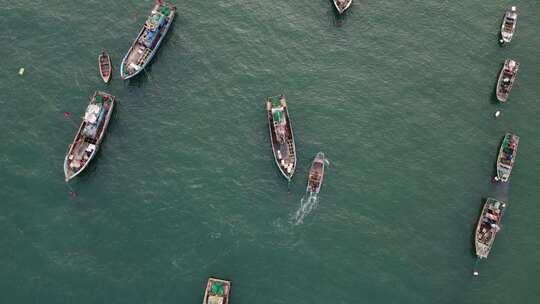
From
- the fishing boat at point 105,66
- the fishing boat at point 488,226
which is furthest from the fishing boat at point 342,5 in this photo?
the fishing boat at point 488,226

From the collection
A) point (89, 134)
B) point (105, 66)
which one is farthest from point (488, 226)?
point (105, 66)

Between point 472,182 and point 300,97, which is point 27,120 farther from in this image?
point 472,182

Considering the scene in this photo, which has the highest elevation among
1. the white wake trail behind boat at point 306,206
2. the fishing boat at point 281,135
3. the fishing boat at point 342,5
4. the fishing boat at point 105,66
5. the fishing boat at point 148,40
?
the fishing boat at point 342,5

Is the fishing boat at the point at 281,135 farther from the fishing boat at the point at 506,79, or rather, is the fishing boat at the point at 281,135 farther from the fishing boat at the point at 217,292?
the fishing boat at the point at 506,79

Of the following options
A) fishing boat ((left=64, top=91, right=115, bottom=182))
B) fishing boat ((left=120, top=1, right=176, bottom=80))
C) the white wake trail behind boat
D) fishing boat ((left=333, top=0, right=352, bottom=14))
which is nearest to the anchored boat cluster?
the white wake trail behind boat

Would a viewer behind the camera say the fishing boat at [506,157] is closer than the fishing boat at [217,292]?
No

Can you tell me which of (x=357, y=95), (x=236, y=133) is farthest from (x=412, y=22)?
(x=236, y=133)
